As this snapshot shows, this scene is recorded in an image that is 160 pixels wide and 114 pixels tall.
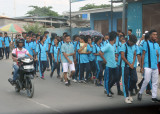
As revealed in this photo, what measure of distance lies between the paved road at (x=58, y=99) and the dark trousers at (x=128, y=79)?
13.9 inches

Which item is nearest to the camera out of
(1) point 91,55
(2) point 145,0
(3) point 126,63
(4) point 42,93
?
(3) point 126,63

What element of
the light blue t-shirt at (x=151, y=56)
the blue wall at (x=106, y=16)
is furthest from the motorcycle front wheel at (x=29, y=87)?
the blue wall at (x=106, y=16)

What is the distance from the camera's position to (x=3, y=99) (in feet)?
23.6

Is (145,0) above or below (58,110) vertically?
above

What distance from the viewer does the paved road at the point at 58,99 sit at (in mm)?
6246

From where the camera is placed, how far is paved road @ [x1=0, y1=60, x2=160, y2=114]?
20.5 ft

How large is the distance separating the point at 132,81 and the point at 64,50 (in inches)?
118

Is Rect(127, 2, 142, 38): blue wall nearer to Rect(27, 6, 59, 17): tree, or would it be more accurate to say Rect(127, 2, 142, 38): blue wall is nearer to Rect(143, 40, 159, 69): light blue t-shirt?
Rect(143, 40, 159, 69): light blue t-shirt

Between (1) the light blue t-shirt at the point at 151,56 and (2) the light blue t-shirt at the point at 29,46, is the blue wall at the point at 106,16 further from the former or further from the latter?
(1) the light blue t-shirt at the point at 151,56

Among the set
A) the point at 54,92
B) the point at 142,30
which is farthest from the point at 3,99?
the point at 142,30

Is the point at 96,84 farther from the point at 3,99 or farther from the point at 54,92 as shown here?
the point at 3,99

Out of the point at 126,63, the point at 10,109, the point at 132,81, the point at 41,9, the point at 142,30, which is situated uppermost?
the point at 41,9

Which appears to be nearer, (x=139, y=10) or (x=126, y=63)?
(x=126, y=63)

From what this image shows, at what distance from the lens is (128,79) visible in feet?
23.2
